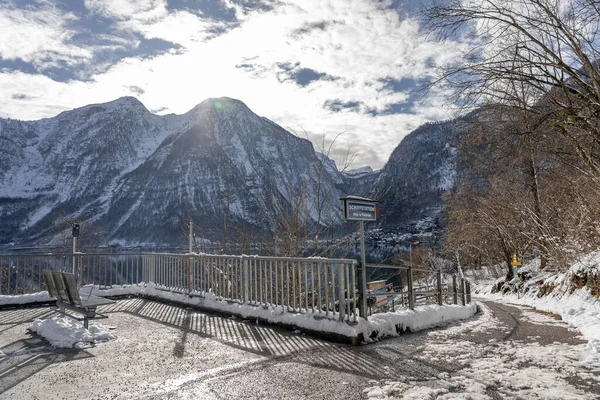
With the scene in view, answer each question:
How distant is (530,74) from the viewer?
22.5 feet

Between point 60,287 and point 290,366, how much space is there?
4.92m

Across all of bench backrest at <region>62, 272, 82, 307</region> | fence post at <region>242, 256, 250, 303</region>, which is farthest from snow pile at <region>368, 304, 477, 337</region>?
bench backrest at <region>62, 272, 82, 307</region>

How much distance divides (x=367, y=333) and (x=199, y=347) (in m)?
2.43

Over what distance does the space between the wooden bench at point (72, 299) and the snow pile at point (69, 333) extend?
215mm

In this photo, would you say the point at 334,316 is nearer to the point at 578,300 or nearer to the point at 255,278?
the point at 255,278

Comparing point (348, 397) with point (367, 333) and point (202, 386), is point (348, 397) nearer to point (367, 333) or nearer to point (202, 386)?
point (202, 386)

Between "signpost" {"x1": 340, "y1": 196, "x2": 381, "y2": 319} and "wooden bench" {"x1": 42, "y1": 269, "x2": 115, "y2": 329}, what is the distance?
397 cm

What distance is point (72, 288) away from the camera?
6.50 m

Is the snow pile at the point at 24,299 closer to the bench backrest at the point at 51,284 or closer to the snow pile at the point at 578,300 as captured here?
the bench backrest at the point at 51,284

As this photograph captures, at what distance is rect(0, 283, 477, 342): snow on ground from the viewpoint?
238 inches

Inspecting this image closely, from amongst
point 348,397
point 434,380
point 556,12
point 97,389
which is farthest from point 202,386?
point 556,12

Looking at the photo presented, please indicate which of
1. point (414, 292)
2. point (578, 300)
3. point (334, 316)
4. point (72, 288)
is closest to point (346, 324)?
point (334, 316)

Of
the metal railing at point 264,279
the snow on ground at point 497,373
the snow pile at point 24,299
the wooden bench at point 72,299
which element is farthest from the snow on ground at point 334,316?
the wooden bench at point 72,299

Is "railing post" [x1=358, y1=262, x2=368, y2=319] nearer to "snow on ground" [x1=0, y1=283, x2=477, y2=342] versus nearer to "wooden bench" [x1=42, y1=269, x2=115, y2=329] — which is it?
"snow on ground" [x1=0, y1=283, x2=477, y2=342]
